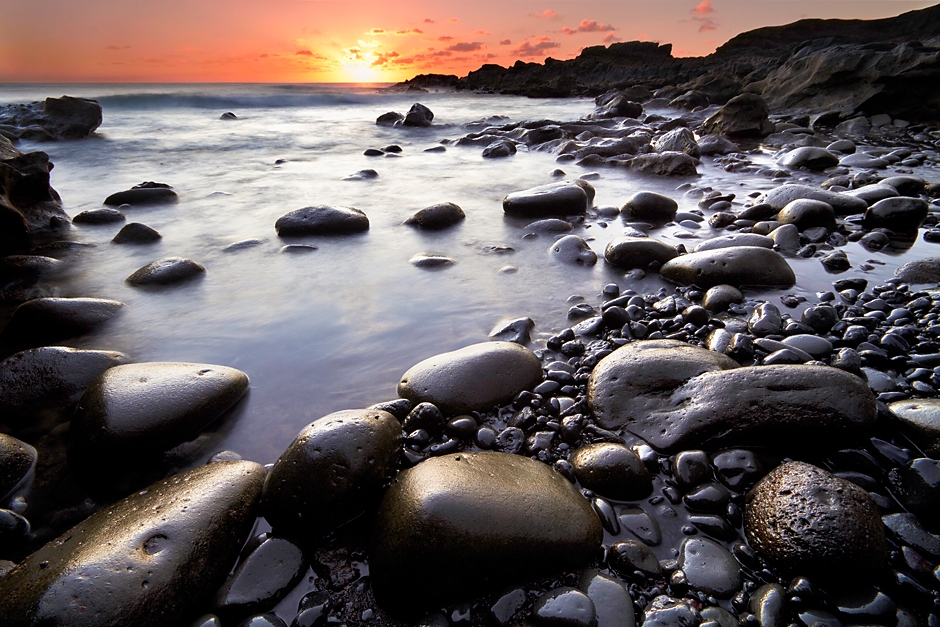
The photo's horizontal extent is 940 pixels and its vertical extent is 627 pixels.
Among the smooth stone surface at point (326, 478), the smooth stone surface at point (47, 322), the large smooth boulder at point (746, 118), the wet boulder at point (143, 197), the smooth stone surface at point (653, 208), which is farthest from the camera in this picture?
the large smooth boulder at point (746, 118)

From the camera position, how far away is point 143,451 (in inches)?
73.5

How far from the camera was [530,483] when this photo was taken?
154cm

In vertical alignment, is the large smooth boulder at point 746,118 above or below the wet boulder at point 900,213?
above

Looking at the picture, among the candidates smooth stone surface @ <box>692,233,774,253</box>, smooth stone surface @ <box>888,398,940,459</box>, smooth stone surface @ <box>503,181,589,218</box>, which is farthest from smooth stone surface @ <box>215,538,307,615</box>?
smooth stone surface @ <box>503,181,589,218</box>

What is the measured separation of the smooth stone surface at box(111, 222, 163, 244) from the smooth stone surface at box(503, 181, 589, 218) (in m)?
3.59

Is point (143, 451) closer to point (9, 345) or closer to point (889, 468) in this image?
point (9, 345)

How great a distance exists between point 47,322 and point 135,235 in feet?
6.54

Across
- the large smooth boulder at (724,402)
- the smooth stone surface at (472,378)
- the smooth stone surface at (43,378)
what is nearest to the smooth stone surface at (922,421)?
the large smooth boulder at (724,402)

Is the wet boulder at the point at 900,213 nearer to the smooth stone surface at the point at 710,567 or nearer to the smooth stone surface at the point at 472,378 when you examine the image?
the smooth stone surface at the point at 472,378

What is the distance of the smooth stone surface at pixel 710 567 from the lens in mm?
1308

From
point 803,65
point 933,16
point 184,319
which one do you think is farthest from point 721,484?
point 933,16

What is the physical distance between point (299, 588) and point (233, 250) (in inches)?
139

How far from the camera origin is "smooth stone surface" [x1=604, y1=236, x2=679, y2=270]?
3500 mm

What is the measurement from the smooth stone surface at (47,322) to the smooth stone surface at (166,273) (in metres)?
0.59
